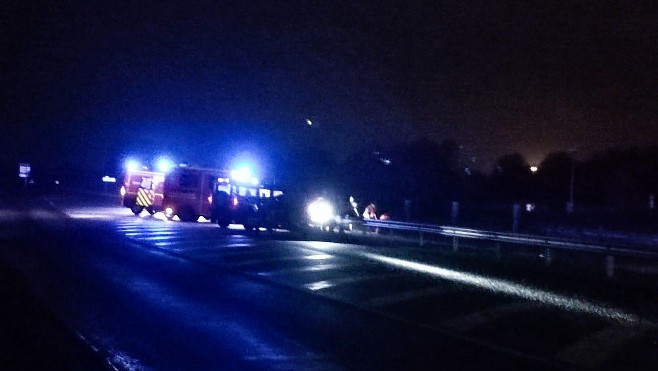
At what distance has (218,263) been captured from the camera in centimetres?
1998

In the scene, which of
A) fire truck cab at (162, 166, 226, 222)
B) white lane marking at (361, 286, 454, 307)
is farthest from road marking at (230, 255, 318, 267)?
fire truck cab at (162, 166, 226, 222)

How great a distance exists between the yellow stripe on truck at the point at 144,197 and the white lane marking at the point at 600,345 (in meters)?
31.9

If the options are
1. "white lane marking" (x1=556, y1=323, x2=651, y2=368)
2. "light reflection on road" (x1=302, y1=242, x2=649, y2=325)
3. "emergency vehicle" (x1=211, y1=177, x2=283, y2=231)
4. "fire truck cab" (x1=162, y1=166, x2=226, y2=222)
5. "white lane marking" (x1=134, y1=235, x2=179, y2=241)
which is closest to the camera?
"white lane marking" (x1=556, y1=323, x2=651, y2=368)

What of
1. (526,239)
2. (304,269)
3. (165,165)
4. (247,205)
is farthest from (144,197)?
(304,269)

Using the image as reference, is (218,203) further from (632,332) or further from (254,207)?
(632,332)

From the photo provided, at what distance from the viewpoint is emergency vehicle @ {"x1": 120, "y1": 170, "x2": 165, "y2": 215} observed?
1620 inches

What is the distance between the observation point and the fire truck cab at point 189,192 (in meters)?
37.3

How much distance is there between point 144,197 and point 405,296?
29479 mm

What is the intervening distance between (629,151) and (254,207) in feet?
209

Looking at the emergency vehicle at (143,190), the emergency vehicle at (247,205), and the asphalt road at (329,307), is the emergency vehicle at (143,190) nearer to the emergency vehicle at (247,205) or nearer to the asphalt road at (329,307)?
the emergency vehicle at (247,205)

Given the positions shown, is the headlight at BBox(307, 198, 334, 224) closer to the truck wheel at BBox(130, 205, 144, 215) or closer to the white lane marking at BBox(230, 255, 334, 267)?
the truck wheel at BBox(130, 205, 144, 215)

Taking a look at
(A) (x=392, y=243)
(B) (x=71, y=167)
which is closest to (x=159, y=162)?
(A) (x=392, y=243)

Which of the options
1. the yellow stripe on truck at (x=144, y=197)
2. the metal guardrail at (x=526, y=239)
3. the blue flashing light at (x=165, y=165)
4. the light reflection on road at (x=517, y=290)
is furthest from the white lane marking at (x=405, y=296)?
the yellow stripe on truck at (x=144, y=197)

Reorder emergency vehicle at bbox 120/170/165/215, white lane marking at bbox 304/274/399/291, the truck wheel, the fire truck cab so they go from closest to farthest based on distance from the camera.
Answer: white lane marking at bbox 304/274/399/291
the fire truck cab
emergency vehicle at bbox 120/170/165/215
the truck wheel
